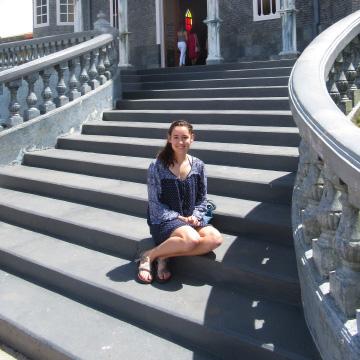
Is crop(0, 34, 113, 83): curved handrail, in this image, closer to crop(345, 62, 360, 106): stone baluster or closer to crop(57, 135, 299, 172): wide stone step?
crop(57, 135, 299, 172): wide stone step

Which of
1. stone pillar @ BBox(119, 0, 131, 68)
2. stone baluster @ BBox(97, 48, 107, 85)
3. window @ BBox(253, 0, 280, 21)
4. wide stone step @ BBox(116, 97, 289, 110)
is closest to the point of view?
wide stone step @ BBox(116, 97, 289, 110)

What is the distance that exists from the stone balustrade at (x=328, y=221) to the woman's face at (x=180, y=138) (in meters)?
0.86

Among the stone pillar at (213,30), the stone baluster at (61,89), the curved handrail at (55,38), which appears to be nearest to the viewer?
the stone baluster at (61,89)

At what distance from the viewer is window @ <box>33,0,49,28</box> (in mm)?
19716

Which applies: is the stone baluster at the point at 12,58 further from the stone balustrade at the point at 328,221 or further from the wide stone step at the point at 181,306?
the stone balustrade at the point at 328,221

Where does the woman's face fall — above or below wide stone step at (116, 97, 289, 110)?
below

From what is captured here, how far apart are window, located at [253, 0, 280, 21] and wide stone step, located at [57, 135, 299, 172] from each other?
8.44 m

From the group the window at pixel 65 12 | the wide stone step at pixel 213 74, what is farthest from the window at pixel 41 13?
the wide stone step at pixel 213 74

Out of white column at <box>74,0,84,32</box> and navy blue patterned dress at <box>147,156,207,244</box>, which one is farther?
white column at <box>74,0,84,32</box>

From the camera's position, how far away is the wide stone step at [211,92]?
7.06 m

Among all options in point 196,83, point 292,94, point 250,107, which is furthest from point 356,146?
point 196,83

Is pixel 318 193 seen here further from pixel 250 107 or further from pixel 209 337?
pixel 250 107

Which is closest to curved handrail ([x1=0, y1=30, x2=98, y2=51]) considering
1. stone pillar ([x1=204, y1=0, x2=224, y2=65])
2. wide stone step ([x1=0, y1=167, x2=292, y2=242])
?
stone pillar ([x1=204, y1=0, x2=224, y2=65])

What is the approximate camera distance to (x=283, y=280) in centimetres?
329
